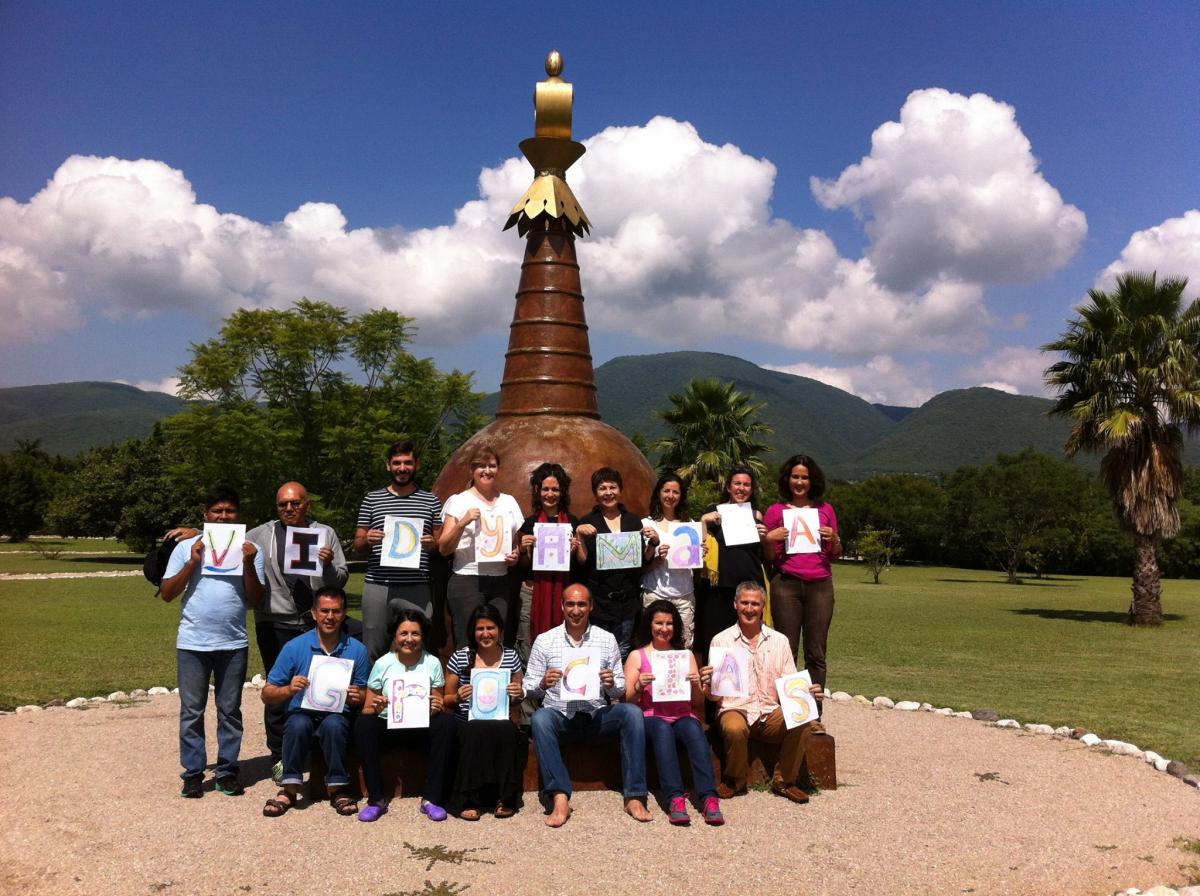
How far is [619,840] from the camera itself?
18.3ft

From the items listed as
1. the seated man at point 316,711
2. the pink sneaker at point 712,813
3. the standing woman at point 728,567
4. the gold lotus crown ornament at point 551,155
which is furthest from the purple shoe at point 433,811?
the gold lotus crown ornament at point 551,155

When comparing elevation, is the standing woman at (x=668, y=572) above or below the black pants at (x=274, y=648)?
above

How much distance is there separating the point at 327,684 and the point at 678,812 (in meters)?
2.55

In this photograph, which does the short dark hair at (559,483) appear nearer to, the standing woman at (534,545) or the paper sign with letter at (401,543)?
the standing woman at (534,545)

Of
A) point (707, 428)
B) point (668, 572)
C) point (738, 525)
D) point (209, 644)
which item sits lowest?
point (209, 644)

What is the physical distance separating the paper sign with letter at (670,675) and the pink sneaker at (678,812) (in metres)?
0.67

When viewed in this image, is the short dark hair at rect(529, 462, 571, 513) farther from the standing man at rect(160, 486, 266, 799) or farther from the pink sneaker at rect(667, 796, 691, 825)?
the pink sneaker at rect(667, 796, 691, 825)

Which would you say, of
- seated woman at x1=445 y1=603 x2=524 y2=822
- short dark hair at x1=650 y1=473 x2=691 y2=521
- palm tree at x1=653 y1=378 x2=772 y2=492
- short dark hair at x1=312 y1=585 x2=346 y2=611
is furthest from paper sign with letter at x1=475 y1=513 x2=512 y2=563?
palm tree at x1=653 y1=378 x2=772 y2=492

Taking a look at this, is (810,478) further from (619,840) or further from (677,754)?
(619,840)

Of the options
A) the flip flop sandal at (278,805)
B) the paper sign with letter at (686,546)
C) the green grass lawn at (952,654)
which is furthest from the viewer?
the green grass lawn at (952,654)

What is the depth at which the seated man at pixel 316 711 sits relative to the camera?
20.1 feet

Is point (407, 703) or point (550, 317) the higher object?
point (550, 317)

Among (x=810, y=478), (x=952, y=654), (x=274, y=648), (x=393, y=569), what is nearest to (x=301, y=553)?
(x=393, y=569)

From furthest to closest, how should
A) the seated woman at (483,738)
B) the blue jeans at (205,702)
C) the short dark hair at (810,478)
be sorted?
the short dark hair at (810,478)
the blue jeans at (205,702)
the seated woman at (483,738)
